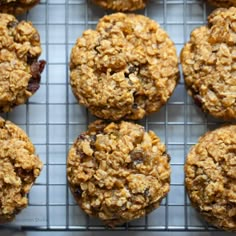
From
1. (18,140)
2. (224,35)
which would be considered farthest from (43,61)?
(224,35)

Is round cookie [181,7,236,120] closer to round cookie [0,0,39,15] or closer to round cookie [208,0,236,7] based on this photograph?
round cookie [208,0,236,7]

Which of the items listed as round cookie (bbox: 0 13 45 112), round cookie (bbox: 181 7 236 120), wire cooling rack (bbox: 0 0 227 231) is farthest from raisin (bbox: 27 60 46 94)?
round cookie (bbox: 181 7 236 120)

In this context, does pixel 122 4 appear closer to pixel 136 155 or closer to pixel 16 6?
pixel 16 6

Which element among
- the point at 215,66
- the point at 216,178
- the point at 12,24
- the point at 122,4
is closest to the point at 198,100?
the point at 215,66

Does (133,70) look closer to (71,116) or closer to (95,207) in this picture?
(71,116)

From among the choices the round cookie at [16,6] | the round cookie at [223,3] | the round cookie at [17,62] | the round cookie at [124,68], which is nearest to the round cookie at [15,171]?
the round cookie at [17,62]
